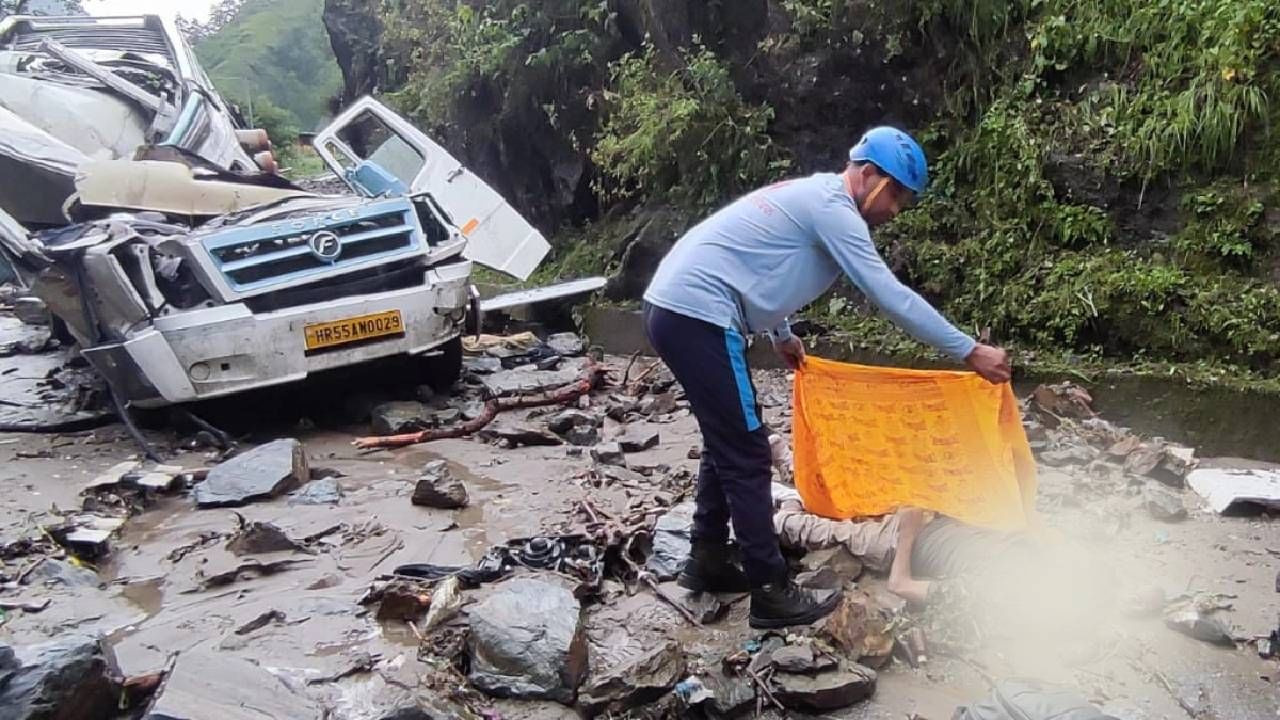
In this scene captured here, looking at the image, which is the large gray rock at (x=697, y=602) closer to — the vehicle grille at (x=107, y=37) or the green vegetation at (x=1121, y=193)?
the green vegetation at (x=1121, y=193)

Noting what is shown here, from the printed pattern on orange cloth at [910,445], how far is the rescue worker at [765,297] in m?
0.39

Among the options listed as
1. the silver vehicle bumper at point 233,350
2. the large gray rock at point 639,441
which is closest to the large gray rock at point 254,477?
the silver vehicle bumper at point 233,350

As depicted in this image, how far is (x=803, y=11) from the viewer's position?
7465 millimetres

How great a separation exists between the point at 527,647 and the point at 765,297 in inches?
48.9

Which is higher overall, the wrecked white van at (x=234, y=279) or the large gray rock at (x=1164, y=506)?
the wrecked white van at (x=234, y=279)

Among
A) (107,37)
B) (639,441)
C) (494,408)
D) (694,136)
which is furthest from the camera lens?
(107,37)

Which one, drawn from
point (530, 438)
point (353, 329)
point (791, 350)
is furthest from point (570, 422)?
point (791, 350)

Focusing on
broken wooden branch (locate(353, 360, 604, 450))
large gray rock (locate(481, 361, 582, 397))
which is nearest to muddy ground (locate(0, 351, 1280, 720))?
broken wooden branch (locate(353, 360, 604, 450))

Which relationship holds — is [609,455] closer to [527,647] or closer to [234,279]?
[234,279]

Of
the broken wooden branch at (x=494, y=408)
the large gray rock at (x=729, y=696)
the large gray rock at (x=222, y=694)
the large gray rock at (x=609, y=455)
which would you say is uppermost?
the large gray rock at (x=222, y=694)

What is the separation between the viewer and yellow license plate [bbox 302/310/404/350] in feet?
18.6

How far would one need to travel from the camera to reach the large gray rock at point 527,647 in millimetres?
2754

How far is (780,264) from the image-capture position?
303 cm

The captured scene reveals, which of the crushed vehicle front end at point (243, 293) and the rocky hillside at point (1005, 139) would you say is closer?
the crushed vehicle front end at point (243, 293)
